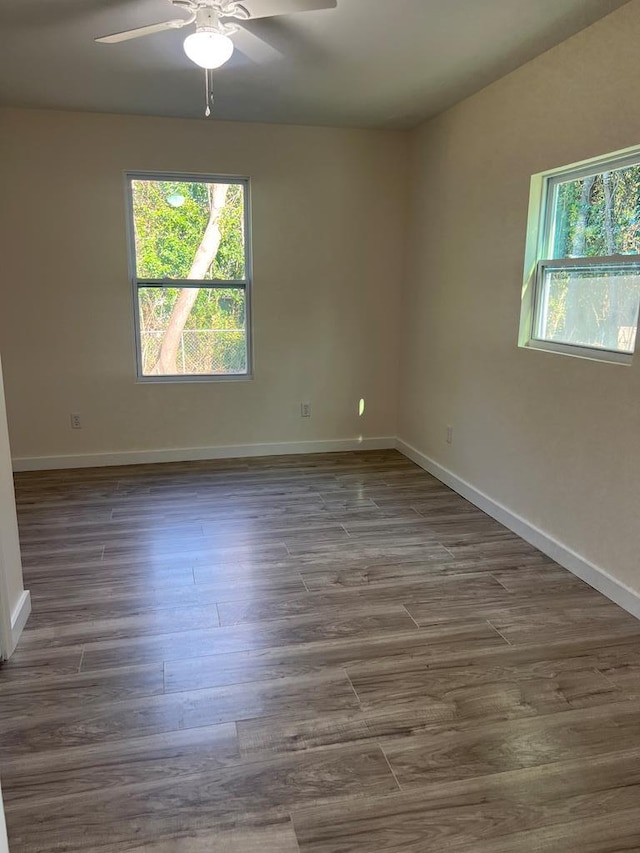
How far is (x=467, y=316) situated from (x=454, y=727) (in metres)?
2.68

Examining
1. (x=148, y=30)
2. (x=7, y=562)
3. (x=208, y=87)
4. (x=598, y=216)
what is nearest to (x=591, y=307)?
(x=598, y=216)

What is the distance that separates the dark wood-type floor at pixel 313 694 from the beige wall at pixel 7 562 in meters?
0.10

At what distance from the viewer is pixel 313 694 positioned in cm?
204

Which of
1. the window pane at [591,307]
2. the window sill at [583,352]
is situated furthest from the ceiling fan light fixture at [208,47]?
the window sill at [583,352]

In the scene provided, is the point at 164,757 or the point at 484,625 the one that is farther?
the point at 484,625

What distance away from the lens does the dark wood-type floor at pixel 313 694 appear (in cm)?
156

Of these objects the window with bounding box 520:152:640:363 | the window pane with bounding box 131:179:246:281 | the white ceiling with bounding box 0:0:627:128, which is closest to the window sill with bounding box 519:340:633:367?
the window with bounding box 520:152:640:363

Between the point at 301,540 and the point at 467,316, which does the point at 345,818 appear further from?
the point at 467,316

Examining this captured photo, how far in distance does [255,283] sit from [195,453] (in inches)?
57.6

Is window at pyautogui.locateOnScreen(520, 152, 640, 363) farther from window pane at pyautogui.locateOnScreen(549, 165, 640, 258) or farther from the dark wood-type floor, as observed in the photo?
the dark wood-type floor

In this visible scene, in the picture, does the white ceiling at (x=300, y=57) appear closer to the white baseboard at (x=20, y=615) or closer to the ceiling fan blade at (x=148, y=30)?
the ceiling fan blade at (x=148, y=30)

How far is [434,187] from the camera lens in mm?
4281

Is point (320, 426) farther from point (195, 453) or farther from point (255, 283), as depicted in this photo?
point (255, 283)

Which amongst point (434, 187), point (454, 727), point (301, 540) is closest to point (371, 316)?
point (434, 187)
